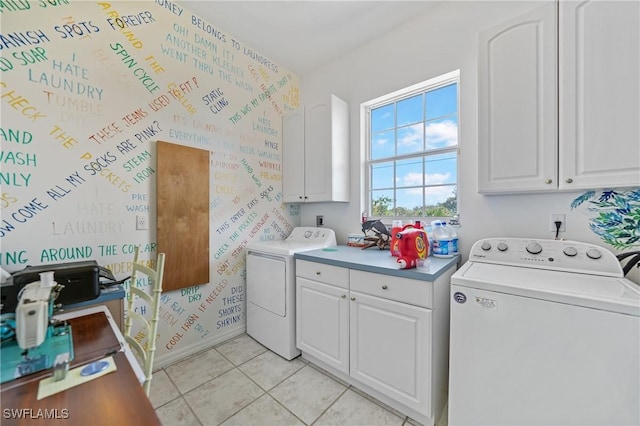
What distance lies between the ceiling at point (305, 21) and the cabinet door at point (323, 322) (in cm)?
227

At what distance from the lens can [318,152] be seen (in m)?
2.55

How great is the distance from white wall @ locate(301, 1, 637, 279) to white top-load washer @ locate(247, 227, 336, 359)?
0.76 m

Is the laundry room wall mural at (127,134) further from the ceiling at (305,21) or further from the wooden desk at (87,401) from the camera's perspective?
the wooden desk at (87,401)

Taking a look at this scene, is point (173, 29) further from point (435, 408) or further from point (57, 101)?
point (435, 408)

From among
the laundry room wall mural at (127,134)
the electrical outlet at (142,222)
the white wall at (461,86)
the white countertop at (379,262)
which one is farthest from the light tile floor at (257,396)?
the white wall at (461,86)

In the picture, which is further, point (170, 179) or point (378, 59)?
point (378, 59)

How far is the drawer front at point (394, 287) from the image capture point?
1.40 m

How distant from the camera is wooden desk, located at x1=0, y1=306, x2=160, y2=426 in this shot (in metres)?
0.58

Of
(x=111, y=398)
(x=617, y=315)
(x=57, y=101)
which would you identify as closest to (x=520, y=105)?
(x=617, y=315)

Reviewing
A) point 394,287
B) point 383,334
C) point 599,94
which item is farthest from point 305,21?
point 383,334

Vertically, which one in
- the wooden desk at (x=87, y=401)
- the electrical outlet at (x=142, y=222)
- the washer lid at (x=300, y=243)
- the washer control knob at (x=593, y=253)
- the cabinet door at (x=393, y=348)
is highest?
the electrical outlet at (x=142, y=222)

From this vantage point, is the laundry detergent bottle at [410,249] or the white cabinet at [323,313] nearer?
the laundry detergent bottle at [410,249]

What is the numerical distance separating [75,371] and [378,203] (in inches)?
89.2

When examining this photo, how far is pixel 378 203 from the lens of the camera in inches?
98.2
